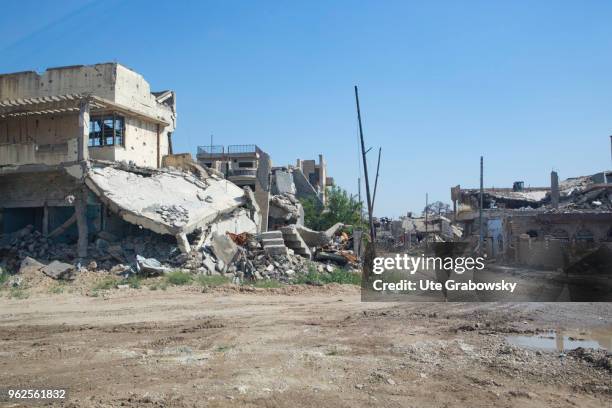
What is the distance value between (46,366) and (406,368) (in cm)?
457

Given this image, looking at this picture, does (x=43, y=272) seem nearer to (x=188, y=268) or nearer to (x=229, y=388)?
(x=188, y=268)

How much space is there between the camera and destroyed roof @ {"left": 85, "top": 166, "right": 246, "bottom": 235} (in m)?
15.4

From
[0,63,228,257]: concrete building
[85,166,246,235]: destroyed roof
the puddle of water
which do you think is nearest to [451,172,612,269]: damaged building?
the puddle of water

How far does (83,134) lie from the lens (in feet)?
53.4

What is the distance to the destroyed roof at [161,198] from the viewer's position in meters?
15.4

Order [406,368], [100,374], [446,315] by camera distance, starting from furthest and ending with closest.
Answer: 1. [446,315]
2. [406,368]
3. [100,374]

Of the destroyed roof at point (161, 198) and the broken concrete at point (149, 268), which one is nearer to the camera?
the broken concrete at point (149, 268)

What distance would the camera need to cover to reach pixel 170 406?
15.9ft

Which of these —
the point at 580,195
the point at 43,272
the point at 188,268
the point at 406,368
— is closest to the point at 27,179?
the point at 43,272

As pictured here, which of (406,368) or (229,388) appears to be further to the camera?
(406,368)

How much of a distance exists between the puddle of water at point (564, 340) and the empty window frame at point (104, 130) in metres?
17.0

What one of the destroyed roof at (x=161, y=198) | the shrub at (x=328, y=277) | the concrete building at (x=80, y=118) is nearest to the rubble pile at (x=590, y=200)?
the shrub at (x=328, y=277)

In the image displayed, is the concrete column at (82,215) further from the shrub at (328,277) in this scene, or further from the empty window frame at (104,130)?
the shrub at (328,277)

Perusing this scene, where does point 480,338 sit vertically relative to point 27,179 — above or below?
below
